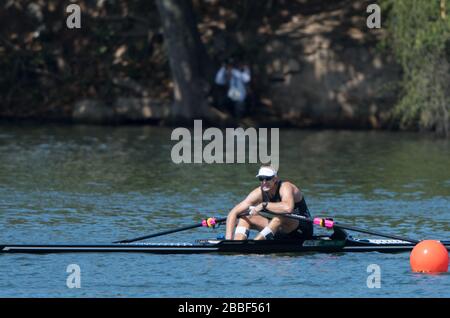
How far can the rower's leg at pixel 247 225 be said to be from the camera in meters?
26.5

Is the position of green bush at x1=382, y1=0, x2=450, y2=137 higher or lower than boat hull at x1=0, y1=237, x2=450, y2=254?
higher

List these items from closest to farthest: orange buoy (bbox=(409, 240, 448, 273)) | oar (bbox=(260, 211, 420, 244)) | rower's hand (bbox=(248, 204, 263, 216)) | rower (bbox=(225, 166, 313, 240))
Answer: orange buoy (bbox=(409, 240, 448, 273))
oar (bbox=(260, 211, 420, 244))
rower's hand (bbox=(248, 204, 263, 216))
rower (bbox=(225, 166, 313, 240))

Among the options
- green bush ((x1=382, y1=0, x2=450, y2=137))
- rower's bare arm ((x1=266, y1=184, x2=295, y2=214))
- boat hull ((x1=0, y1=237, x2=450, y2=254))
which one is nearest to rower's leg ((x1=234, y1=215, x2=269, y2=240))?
boat hull ((x1=0, y1=237, x2=450, y2=254))

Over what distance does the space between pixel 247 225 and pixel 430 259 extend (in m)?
3.92

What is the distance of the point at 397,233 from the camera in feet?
94.5

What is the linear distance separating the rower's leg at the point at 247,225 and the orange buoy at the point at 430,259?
3.38 meters

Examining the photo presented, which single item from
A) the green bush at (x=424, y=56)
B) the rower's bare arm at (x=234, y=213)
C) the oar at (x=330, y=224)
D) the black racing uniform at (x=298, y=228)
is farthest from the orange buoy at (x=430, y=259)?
the green bush at (x=424, y=56)

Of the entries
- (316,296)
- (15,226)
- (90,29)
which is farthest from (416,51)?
(316,296)

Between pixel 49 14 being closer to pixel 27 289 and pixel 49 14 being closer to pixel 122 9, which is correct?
pixel 122 9

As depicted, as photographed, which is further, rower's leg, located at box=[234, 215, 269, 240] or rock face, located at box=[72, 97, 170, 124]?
rock face, located at box=[72, 97, 170, 124]

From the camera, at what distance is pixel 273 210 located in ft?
85.8

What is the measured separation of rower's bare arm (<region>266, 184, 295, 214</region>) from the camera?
85.8ft

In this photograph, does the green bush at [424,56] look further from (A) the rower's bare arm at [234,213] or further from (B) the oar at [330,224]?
(B) the oar at [330,224]
